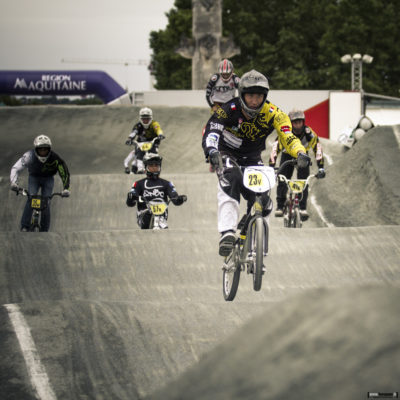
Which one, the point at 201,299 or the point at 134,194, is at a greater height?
the point at 134,194

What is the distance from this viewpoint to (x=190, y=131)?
26.1 m

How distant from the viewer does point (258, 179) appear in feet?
22.0

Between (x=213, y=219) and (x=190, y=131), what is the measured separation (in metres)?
10.8

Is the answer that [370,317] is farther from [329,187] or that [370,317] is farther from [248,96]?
[329,187]

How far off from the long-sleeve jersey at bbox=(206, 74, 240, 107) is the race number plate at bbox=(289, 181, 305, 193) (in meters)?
2.57

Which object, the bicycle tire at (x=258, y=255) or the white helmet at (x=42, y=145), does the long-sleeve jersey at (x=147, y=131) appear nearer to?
the white helmet at (x=42, y=145)

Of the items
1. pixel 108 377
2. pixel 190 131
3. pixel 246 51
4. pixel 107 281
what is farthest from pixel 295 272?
pixel 246 51

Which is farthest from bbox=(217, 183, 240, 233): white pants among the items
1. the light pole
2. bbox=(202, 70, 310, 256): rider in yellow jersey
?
the light pole

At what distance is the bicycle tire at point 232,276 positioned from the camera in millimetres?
6926

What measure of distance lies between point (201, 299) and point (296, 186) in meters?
3.50

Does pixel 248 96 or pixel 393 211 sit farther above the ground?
pixel 248 96

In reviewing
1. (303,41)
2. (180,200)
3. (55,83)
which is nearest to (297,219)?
(180,200)

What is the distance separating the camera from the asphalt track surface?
2.73 meters

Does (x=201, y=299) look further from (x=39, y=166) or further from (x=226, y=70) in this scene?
(x=226, y=70)
